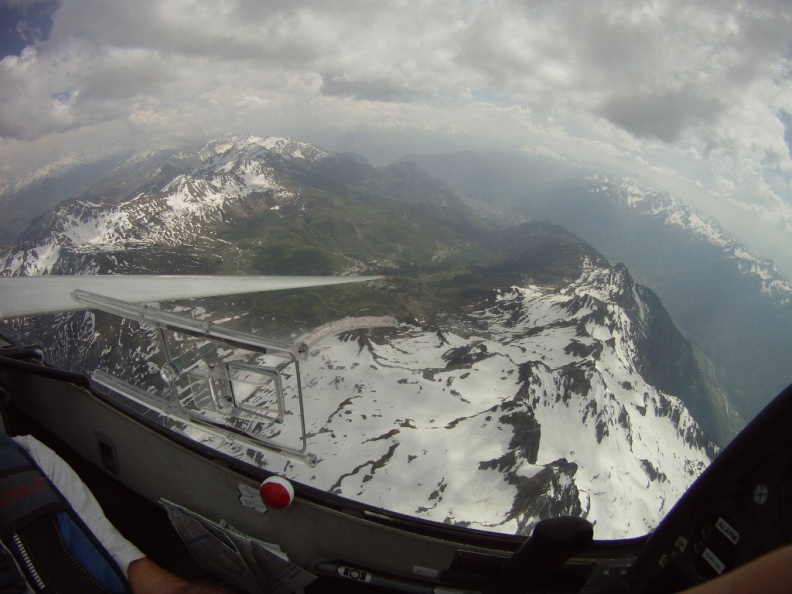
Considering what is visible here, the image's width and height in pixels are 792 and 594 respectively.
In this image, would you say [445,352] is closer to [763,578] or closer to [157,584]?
[157,584]

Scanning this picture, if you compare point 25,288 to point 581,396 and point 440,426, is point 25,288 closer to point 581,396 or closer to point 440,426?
point 440,426

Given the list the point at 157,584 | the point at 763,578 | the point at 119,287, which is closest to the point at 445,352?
the point at 119,287

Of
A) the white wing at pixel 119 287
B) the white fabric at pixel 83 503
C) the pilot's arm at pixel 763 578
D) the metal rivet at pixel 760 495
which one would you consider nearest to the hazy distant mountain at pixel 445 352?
the white wing at pixel 119 287

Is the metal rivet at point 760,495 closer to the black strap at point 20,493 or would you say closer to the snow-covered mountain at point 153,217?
the black strap at point 20,493

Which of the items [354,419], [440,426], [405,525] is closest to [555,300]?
[440,426]

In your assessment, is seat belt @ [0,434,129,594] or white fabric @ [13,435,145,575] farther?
white fabric @ [13,435,145,575]

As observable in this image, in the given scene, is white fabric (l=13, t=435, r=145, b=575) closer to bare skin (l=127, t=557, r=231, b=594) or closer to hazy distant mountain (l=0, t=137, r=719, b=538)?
bare skin (l=127, t=557, r=231, b=594)

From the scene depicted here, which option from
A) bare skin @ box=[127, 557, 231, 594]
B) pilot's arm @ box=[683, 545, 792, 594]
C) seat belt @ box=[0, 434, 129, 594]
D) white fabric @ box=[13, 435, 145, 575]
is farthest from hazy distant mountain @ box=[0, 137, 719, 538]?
pilot's arm @ box=[683, 545, 792, 594]
